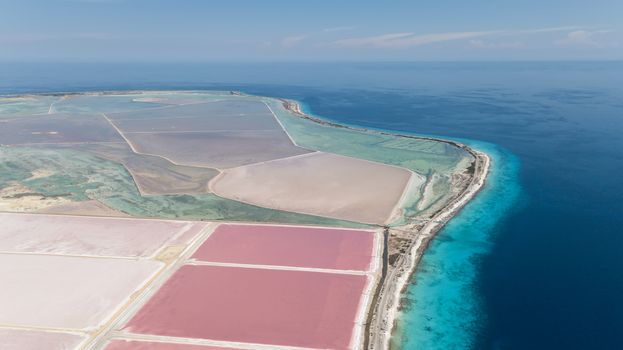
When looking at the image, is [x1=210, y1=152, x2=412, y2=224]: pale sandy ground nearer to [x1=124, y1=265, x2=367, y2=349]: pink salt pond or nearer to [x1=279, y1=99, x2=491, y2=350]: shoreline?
[x1=279, y1=99, x2=491, y2=350]: shoreline

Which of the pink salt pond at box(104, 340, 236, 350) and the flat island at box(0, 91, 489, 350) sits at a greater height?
the flat island at box(0, 91, 489, 350)

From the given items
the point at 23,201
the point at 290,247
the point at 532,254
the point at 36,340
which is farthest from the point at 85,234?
the point at 532,254

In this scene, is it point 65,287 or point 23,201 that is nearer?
point 65,287

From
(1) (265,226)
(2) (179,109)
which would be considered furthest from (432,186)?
(2) (179,109)

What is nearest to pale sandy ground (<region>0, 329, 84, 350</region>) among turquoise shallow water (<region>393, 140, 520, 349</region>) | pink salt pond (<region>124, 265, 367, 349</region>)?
pink salt pond (<region>124, 265, 367, 349</region>)

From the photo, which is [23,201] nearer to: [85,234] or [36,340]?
[85,234]

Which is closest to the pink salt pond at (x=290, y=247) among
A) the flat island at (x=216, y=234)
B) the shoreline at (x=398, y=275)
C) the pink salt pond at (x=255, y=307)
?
the flat island at (x=216, y=234)
